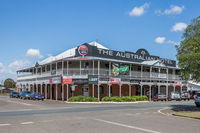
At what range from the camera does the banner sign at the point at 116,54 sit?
125ft

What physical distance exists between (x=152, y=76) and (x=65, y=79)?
607 inches

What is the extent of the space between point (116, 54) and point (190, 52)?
2178 centimetres

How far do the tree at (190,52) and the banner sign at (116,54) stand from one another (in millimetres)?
18626

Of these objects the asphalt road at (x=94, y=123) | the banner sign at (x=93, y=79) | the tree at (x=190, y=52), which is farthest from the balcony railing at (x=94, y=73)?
the asphalt road at (x=94, y=123)

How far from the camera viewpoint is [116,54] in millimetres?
42312

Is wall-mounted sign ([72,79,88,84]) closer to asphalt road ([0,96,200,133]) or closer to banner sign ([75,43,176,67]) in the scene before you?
banner sign ([75,43,176,67])

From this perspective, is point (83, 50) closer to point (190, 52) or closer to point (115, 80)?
point (115, 80)

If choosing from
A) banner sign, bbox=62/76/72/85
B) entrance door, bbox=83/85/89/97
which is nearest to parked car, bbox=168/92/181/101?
entrance door, bbox=83/85/89/97

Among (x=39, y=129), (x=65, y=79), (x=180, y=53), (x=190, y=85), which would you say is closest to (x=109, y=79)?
(x=65, y=79)

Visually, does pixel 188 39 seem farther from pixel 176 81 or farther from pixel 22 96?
pixel 22 96

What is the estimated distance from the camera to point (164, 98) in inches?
1534

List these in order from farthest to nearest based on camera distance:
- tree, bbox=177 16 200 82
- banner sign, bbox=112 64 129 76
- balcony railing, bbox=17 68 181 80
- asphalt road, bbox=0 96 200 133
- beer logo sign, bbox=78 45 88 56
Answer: beer logo sign, bbox=78 45 88 56, banner sign, bbox=112 64 129 76, balcony railing, bbox=17 68 181 80, tree, bbox=177 16 200 82, asphalt road, bbox=0 96 200 133

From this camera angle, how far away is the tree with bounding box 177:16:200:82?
791 inches

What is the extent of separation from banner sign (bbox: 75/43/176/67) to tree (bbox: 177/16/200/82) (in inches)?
733
